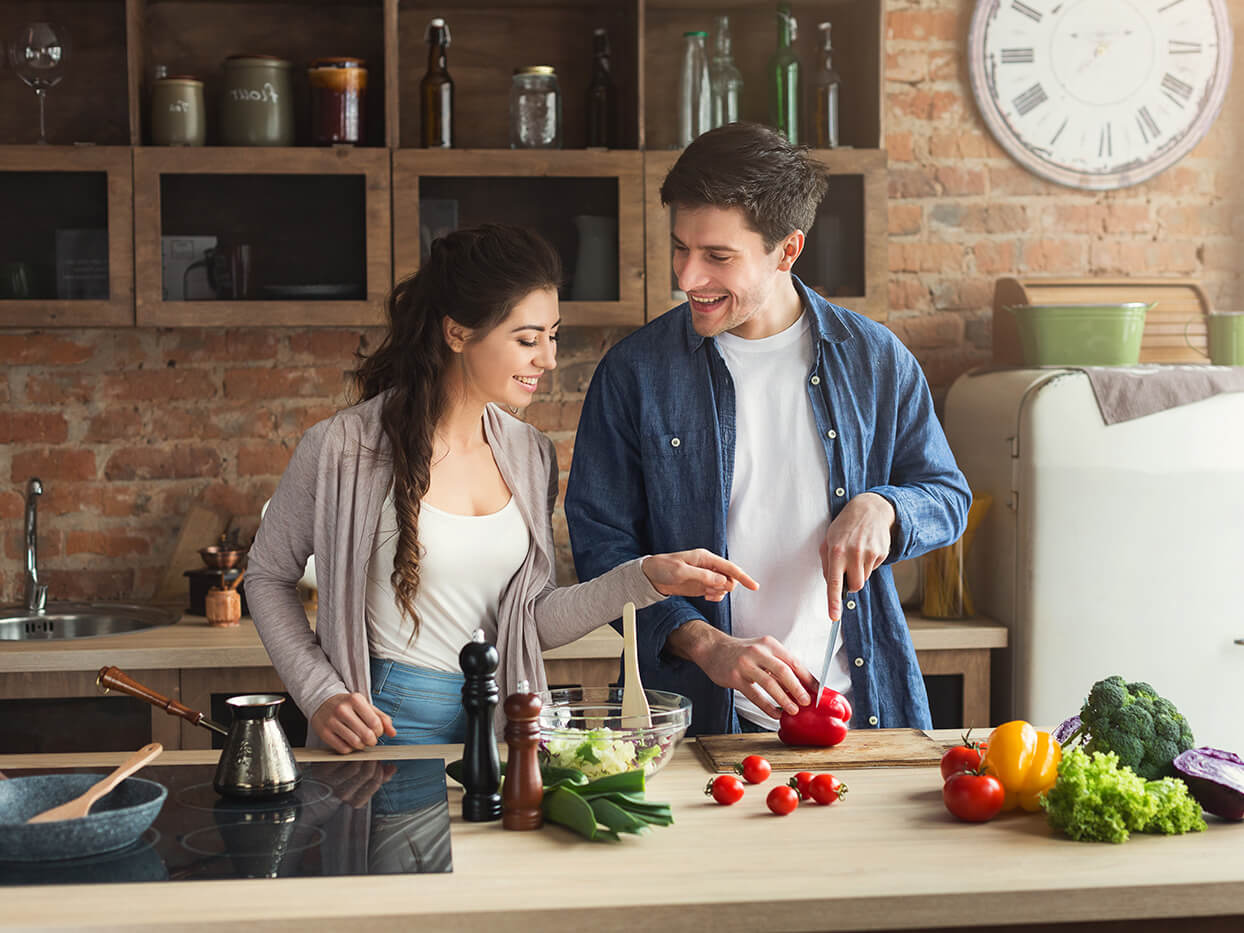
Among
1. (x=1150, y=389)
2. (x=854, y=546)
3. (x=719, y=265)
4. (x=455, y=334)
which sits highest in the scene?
(x=719, y=265)

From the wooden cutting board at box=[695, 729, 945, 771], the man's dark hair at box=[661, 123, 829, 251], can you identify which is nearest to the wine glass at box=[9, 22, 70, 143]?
the man's dark hair at box=[661, 123, 829, 251]

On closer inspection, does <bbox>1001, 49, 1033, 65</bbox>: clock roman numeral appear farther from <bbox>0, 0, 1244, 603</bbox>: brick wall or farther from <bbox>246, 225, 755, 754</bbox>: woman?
<bbox>246, 225, 755, 754</bbox>: woman

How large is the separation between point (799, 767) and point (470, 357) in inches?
33.8

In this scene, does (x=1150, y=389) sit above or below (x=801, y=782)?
above

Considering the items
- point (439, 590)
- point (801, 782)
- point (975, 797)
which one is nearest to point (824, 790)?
point (801, 782)

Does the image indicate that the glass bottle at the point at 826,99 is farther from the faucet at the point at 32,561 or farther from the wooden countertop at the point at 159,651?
the faucet at the point at 32,561

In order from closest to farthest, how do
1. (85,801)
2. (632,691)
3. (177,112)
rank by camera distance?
(85,801), (632,691), (177,112)

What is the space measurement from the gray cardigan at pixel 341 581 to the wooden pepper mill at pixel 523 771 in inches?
18.4

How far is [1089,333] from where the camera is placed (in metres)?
3.04

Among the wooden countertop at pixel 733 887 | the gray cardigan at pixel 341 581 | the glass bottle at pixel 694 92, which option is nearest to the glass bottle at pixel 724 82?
the glass bottle at pixel 694 92

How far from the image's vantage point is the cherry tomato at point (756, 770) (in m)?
1.61

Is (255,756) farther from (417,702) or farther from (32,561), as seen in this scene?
(32,561)

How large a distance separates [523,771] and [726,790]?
26cm

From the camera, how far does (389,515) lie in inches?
78.6
